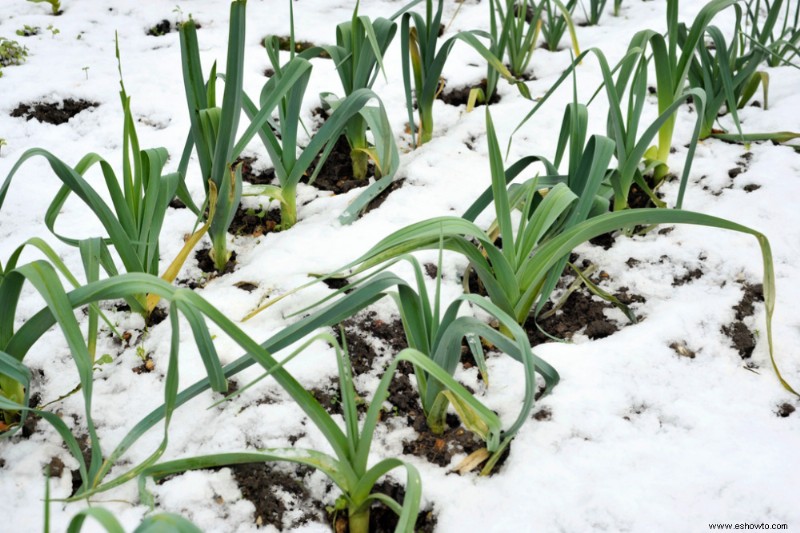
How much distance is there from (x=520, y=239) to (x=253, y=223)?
0.78 m

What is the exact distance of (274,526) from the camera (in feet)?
3.43

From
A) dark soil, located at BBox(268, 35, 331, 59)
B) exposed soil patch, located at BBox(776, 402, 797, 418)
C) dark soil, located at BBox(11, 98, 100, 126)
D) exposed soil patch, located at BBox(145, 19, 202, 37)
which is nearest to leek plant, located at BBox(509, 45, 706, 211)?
exposed soil patch, located at BBox(776, 402, 797, 418)

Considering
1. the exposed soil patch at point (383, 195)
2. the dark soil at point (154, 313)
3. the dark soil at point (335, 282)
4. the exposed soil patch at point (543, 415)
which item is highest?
the exposed soil patch at point (383, 195)

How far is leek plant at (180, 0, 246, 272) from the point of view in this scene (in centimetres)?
128

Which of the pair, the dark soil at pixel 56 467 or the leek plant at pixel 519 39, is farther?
the leek plant at pixel 519 39

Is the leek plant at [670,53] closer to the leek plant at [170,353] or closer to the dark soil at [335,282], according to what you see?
the dark soil at [335,282]

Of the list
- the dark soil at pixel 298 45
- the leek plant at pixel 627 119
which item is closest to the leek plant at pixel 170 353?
the leek plant at pixel 627 119

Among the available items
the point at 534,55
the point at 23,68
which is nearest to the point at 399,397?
the point at 534,55

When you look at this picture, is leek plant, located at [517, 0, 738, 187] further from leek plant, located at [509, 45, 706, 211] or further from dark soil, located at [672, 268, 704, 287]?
dark soil, located at [672, 268, 704, 287]

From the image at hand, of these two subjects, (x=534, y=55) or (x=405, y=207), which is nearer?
(x=405, y=207)

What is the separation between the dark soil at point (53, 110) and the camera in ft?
6.56

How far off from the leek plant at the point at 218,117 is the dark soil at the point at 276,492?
567mm

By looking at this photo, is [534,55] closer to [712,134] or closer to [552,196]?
[712,134]

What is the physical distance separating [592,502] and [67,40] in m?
2.32
